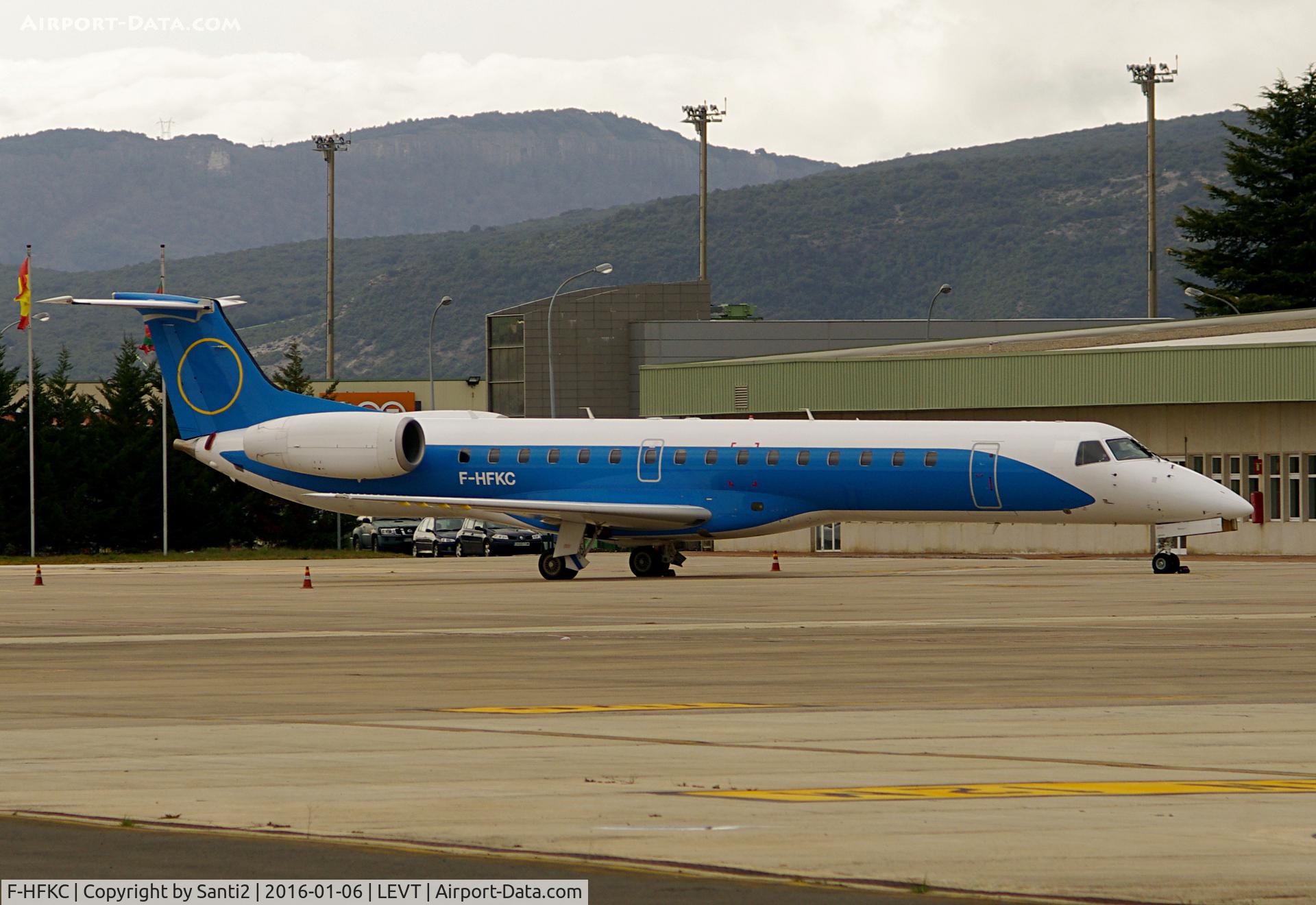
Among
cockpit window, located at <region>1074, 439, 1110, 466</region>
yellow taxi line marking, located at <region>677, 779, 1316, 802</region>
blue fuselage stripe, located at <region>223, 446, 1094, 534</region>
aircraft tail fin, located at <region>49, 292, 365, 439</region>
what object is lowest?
yellow taxi line marking, located at <region>677, 779, 1316, 802</region>

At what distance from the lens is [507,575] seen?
138ft

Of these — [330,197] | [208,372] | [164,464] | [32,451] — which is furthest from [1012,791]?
[330,197]

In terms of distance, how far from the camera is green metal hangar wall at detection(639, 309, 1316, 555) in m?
50.6

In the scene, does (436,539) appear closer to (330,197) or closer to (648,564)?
(648,564)

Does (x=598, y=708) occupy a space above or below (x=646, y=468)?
below

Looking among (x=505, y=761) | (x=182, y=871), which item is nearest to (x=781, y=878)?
(x=182, y=871)

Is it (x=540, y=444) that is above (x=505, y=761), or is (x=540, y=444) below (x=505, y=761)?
above

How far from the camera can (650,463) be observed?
128 ft

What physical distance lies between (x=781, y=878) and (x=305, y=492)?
33.5 metres

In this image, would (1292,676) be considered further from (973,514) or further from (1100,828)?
A: (973,514)

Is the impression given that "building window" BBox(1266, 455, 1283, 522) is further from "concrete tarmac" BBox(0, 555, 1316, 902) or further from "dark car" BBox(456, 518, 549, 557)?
"concrete tarmac" BBox(0, 555, 1316, 902)

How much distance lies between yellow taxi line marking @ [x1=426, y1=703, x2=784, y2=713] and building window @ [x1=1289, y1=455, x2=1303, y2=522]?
39.2 m

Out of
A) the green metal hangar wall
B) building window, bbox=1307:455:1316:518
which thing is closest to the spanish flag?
the green metal hangar wall

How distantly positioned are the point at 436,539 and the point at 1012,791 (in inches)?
2026
